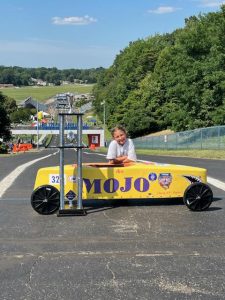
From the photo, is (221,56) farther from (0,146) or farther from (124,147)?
(124,147)

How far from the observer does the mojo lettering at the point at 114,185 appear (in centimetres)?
898

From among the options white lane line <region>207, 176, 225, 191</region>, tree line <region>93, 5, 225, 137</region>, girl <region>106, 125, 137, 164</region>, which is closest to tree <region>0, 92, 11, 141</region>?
tree line <region>93, 5, 225, 137</region>

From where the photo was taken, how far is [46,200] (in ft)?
28.6

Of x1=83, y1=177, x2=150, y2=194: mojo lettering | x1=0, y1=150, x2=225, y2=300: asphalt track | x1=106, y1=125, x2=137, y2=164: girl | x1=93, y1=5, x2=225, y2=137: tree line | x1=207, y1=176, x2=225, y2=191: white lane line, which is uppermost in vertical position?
x1=93, y1=5, x2=225, y2=137: tree line

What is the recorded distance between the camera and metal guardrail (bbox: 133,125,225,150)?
118 feet

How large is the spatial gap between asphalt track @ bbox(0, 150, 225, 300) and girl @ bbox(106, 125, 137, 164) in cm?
88

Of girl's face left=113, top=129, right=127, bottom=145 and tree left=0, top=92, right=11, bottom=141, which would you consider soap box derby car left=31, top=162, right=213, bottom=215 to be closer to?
girl's face left=113, top=129, right=127, bottom=145

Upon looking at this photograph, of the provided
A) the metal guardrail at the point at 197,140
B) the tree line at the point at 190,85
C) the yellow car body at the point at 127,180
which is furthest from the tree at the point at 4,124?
the yellow car body at the point at 127,180

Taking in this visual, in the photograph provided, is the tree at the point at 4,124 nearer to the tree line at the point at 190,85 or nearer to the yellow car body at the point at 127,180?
the tree line at the point at 190,85

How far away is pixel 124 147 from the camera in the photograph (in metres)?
9.83

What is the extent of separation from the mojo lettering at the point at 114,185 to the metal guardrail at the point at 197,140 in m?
26.6

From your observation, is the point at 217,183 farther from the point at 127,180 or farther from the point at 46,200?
the point at 46,200

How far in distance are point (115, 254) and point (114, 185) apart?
3093 mm

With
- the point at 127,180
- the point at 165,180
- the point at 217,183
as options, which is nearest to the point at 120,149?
the point at 127,180
